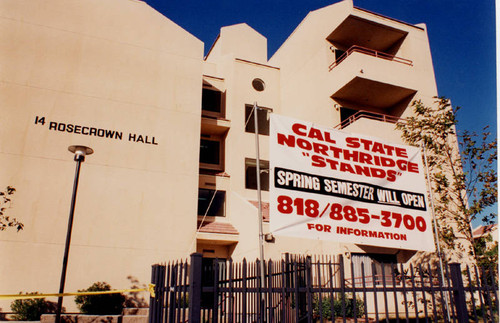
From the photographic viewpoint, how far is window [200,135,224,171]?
74.4ft

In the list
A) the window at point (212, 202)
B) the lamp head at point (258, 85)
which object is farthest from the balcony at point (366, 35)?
the window at point (212, 202)

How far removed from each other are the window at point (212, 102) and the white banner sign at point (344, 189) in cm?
1751

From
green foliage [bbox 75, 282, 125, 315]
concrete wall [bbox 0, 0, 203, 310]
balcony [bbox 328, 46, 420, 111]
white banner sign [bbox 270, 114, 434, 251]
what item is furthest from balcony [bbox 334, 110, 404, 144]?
green foliage [bbox 75, 282, 125, 315]

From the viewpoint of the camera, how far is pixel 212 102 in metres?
24.2

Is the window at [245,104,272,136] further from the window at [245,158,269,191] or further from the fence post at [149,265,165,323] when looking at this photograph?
the fence post at [149,265,165,323]

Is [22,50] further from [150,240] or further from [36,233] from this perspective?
[150,240]

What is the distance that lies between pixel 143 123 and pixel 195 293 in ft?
48.4

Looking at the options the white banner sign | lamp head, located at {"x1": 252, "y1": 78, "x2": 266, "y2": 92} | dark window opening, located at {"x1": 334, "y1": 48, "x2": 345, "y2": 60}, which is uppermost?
dark window opening, located at {"x1": 334, "y1": 48, "x2": 345, "y2": 60}

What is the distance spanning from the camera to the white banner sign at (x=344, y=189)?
234 inches

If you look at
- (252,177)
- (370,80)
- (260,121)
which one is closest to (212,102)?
(260,121)

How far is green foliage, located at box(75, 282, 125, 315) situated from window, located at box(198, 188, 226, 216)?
6848 millimetres

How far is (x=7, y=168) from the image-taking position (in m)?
15.8

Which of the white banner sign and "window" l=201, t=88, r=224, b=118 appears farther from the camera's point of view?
"window" l=201, t=88, r=224, b=118

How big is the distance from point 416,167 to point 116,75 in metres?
15.9
